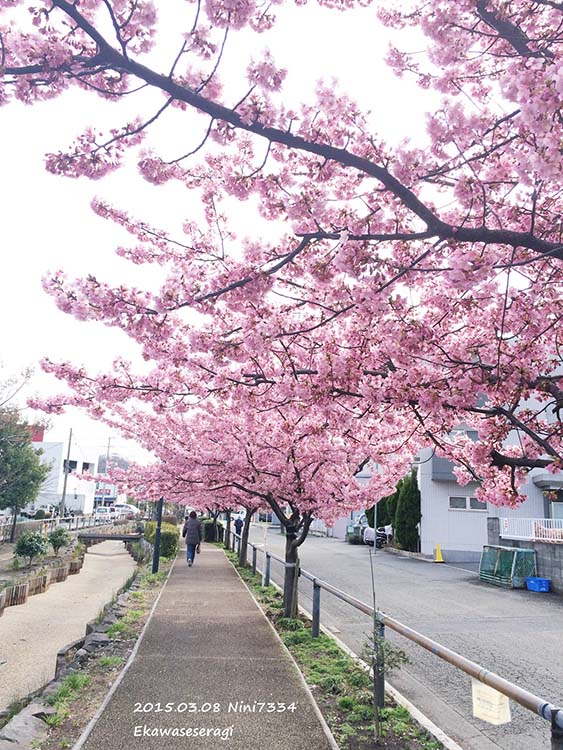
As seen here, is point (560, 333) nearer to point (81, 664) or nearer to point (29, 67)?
point (29, 67)

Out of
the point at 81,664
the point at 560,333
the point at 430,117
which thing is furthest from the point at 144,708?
the point at 430,117

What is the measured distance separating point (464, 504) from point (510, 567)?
30.5 feet

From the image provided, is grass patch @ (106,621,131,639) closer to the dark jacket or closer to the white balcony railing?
the dark jacket

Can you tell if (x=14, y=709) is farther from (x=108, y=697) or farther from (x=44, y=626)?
(x=44, y=626)

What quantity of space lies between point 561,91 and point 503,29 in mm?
1326

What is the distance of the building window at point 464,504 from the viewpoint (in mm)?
25600

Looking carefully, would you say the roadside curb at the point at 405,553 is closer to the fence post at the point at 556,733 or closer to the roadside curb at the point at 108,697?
the roadside curb at the point at 108,697

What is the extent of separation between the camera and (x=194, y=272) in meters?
5.40

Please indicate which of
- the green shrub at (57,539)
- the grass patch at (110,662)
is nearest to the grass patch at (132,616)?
the grass patch at (110,662)

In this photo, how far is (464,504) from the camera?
25797 millimetres

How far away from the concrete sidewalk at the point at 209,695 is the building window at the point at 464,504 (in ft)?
60.5

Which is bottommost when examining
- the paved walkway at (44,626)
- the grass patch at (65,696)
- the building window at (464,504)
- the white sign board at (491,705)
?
the paved walkway at (44,626)

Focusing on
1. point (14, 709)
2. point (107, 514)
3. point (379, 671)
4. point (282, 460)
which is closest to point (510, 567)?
point (282, 460)

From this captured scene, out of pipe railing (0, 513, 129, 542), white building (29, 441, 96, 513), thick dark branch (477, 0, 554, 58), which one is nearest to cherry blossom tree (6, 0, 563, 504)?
thick dark branch (477, 0, 554, 58)
